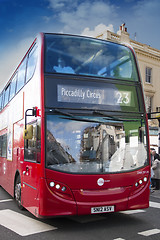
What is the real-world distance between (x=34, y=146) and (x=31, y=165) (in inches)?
18.1

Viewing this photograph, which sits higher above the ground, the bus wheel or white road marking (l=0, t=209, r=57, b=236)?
the bus wheel

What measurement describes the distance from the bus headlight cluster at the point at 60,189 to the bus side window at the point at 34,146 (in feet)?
1.77

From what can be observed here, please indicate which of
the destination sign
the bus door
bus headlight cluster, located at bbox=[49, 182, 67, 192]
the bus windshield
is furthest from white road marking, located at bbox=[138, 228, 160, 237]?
the bus windshield

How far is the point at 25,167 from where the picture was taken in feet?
24.0

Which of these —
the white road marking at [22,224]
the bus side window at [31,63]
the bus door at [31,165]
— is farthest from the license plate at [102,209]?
the bus side window at [31,63]

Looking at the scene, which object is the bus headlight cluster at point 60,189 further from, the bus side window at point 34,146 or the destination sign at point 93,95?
the destination sign at point 93,95

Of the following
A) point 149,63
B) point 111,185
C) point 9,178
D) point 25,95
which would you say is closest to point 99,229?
point 111,185

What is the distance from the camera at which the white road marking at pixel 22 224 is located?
6.17 meters

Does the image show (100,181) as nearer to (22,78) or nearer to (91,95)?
(91,95)

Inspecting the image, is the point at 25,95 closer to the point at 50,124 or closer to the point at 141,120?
the point at 50,124

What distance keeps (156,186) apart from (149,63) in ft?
46.7

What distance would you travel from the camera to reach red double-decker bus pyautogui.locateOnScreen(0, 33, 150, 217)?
236 inches

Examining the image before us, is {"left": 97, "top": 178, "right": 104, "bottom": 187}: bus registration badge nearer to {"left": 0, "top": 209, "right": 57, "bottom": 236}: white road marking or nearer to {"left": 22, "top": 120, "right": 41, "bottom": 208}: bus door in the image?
{"left": 22, "top": 120, "right": 41, "bottom": 208}: bus door

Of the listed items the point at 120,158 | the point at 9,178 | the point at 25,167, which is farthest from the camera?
the point at 9,178
